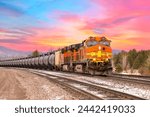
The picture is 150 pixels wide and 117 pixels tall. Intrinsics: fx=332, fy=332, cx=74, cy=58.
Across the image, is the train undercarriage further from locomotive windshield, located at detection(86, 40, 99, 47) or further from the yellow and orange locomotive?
locomotive windshield, located at detection(86, 40, 99, 47)

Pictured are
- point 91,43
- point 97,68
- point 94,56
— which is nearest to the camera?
point 97,68

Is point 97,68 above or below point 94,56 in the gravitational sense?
below

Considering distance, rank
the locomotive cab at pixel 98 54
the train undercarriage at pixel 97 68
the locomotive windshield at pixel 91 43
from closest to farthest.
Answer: the train undercarriage at pixel 97 68
the locomotive cab at pixel 98 54
the locomotive windshield at pixel 91 43

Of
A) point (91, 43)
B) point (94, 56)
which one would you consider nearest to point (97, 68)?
point (94, 56)

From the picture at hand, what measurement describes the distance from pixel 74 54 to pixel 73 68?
1855mm

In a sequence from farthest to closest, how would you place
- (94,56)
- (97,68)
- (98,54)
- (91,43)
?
1. (91,43)
2. (98,54)
3. (94,56)
4. (97,68)

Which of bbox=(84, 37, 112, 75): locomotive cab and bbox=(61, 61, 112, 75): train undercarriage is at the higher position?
bbox=(84, 37, 112, 75): locomotive cab

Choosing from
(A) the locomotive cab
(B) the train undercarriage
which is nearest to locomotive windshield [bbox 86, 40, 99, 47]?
(A) the locomotive cab

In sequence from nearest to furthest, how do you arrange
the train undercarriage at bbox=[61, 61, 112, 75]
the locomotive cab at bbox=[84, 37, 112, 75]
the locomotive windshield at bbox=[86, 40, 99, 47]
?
the train undercarriage at bbox=[61, 61, 112, 75] → the locomotive cab at bbox=[84, 37, 112, 75] → the locomotive windshield at bbox=[86, 40, 99, 47]

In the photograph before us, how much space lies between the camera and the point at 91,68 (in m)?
33.2

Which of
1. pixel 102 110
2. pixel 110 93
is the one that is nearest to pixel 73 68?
pixel 110 93

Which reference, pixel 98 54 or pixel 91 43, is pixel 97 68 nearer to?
pixel 98 54

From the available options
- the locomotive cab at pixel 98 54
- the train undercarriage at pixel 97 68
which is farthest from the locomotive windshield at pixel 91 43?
the train undercarriage at pixel 97 68

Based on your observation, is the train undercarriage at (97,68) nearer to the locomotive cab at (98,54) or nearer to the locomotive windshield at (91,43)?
the locomotive cab at (98,54)
